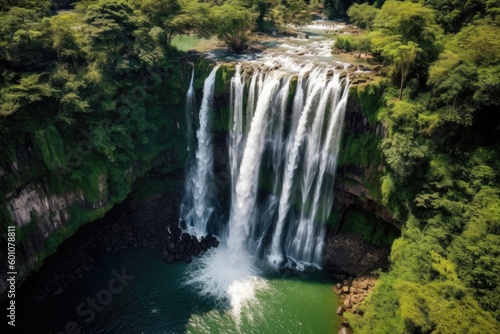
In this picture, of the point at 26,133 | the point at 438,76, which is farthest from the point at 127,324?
the point at 438,76

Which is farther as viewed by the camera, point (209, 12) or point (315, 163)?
point (209, 12)

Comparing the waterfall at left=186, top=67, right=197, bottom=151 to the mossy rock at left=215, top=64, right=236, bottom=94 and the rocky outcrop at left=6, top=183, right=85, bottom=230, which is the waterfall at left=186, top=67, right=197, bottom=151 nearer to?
the mossy rock at left=215, top=64, right=236, bottom=94

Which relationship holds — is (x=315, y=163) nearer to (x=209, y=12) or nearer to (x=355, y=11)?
(x=209, y=12)

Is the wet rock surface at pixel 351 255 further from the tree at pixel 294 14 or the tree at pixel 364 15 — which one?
the tree at pixel 294 14

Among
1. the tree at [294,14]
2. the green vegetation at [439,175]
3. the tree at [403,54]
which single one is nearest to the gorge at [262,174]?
the tree at [403,54]

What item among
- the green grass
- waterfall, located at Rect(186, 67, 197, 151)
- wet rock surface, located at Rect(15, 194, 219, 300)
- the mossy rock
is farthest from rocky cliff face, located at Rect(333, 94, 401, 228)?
the green grass
